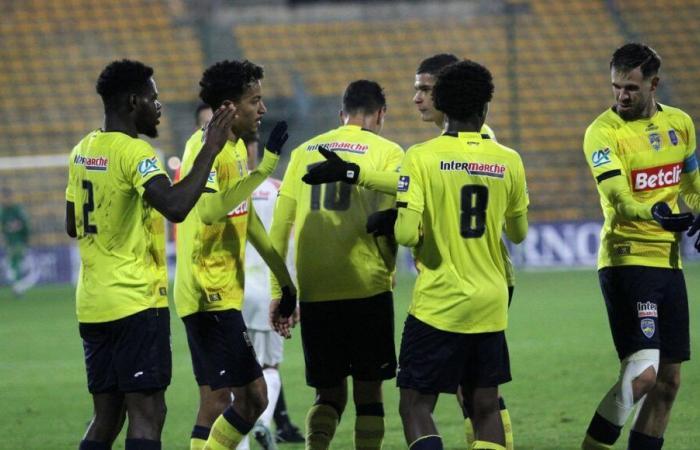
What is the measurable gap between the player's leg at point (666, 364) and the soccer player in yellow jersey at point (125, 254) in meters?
2.58

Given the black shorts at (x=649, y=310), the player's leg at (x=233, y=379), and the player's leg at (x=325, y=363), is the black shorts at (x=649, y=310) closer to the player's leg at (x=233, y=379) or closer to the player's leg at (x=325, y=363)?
the player's leg at (x=325, y=363)

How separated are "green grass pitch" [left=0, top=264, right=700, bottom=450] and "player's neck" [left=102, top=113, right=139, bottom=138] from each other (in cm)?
300

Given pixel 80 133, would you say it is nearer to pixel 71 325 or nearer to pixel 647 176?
pixel 71 325

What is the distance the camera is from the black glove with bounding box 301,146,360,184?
5.84 m

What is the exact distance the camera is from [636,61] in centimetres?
645

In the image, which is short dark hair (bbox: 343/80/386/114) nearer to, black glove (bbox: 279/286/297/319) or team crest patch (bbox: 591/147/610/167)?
black glove (bbox: 279/286/297/319)

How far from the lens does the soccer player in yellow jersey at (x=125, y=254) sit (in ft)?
17.9

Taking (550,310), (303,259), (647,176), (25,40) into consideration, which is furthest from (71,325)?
(25,40)

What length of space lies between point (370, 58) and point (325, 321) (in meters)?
19.9

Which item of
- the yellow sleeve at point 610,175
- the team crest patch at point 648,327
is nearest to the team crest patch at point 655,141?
the yellow sleeve at point 610,175

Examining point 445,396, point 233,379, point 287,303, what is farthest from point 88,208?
point 445,396

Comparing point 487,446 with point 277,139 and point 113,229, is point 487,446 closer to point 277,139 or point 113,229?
point 277,139

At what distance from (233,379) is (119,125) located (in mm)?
1450

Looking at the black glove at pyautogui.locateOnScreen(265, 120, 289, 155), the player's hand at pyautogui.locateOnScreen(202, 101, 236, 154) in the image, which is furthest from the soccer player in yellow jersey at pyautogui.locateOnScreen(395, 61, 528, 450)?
the player's hand at pyautogui.locateOnScreen(202, 101, 236, 154)
